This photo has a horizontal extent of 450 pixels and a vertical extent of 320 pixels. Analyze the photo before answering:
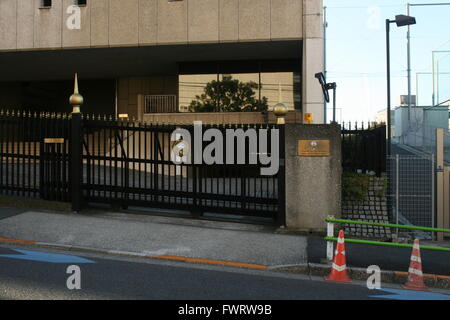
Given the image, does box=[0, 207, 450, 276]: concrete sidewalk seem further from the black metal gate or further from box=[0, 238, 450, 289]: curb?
the black metal gate

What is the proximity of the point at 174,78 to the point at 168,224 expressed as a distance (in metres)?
16.7

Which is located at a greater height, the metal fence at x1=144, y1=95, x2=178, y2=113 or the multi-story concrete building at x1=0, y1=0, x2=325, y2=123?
the multi-story concrete building at x1=0, y1=0, x2=325, y2=123

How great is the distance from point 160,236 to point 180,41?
11435 mm

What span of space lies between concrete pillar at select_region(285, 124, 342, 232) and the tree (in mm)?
10969

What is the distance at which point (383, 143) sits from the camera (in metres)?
8.62

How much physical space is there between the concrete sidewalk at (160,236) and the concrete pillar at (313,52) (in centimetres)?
910

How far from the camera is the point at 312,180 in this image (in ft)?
27.2

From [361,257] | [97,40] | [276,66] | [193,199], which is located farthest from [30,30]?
[361,257]

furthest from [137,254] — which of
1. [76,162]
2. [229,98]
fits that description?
[229,98]

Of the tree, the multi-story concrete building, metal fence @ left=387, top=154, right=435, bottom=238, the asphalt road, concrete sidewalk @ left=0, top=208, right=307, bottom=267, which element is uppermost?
the multi-story concrete building

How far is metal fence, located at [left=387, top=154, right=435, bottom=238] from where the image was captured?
9.42 m

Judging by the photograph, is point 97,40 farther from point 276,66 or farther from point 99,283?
point 99,283

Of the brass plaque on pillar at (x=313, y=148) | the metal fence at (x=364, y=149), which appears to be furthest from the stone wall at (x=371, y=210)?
the brass plaque on pillar at (x=313, y=148)

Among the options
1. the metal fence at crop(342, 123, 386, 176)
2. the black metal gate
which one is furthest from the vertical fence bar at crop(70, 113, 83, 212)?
the metal fence at crop(342, 123, 386, 176)
